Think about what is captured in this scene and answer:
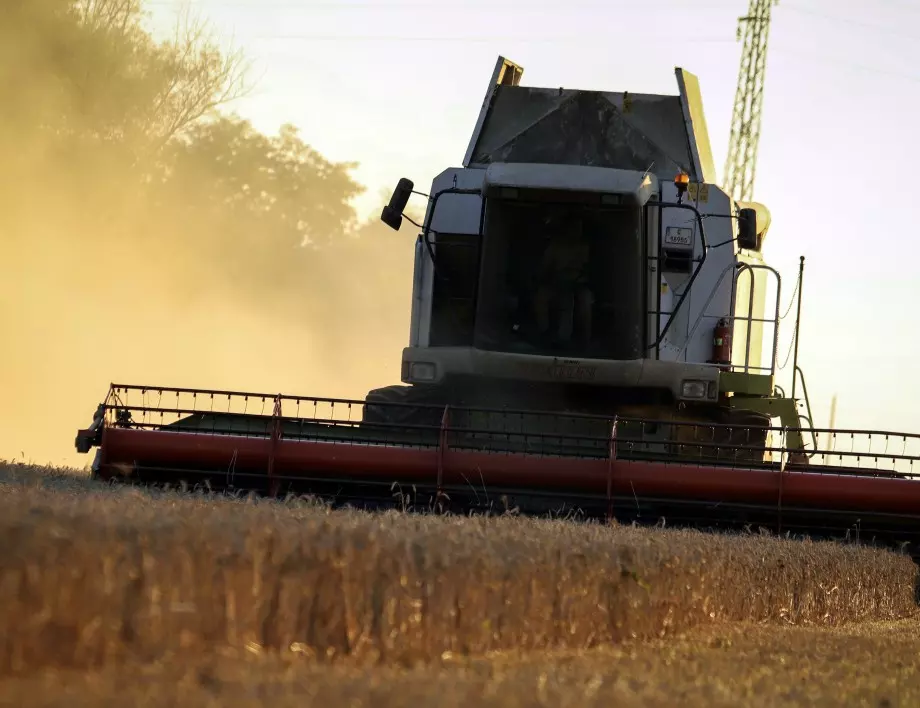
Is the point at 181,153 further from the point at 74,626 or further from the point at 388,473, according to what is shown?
the point at 74,626

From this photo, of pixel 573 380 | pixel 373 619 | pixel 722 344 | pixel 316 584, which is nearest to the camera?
pixel 316 584

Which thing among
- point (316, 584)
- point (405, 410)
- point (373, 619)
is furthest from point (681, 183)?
point (316, 584)

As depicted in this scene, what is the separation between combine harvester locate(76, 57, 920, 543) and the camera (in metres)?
10.2

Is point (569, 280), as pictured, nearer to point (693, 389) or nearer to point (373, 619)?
point (693, 389)

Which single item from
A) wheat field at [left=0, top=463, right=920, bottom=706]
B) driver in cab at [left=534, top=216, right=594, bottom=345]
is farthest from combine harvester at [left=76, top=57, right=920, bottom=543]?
wheat field at [left=0, top=463, right=920, bottom=706]

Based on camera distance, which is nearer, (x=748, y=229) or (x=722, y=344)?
(x=748, y=229)

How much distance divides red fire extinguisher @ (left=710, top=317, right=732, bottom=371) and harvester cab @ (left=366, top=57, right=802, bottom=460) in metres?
0.01

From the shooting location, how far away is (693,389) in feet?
37.3

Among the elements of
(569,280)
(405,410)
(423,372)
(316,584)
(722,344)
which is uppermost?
(569,280)

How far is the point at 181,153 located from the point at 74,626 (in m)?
35.1

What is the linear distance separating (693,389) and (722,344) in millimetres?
700

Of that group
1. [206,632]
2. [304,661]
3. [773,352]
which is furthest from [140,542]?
[773,352]

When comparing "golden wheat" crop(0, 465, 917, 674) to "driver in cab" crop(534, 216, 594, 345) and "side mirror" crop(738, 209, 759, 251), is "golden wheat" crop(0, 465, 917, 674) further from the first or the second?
"side mirror" crop(738, 209, 759, 251)

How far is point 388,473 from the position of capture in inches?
401
